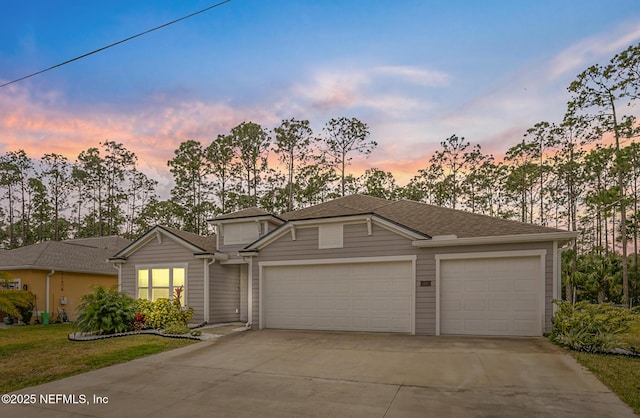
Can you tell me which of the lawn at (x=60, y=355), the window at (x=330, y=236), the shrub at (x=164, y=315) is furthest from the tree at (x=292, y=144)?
the lawn at (x=60, y=355)

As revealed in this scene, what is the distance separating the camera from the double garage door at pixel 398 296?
11.1 metres

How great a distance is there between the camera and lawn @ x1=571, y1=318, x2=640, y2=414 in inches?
227

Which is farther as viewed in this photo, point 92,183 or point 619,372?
point 92,183

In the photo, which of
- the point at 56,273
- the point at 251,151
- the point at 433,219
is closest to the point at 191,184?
the point at 251,151

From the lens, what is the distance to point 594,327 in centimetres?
902

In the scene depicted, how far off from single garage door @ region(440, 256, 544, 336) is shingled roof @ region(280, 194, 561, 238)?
94cm

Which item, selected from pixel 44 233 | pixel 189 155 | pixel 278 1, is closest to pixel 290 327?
pixel 278 1

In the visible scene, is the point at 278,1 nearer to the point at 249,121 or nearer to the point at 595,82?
the point at 595,82

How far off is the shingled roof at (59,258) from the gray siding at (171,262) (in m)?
2.78

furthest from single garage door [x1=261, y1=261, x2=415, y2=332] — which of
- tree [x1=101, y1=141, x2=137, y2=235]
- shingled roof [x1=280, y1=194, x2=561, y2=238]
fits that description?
tree [x1=101, y1=141, x2=137, y2=235]

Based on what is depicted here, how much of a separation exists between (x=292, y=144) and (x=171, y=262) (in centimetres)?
1764

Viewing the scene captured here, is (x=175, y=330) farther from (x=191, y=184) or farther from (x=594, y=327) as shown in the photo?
(x=191, y=184)

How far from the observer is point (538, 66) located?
556 inches

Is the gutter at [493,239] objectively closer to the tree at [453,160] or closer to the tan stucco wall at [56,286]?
the tan stucco wall at [56,286]
